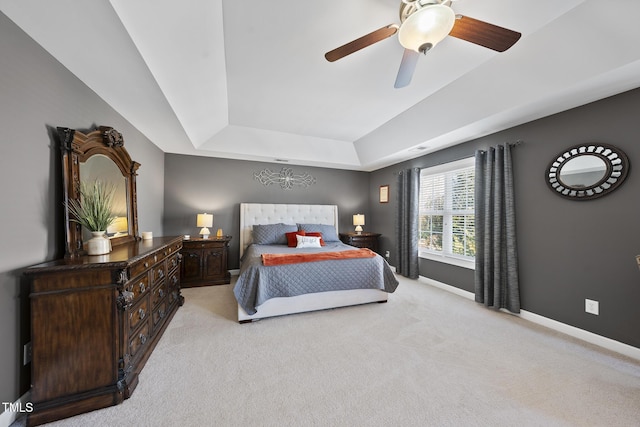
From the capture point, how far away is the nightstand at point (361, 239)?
198 inches

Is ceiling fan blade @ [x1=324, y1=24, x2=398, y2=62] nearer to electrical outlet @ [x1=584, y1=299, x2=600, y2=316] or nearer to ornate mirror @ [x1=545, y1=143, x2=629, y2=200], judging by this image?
ornate mirror @ [x1=545, y1=143, x2=629, y2=200]

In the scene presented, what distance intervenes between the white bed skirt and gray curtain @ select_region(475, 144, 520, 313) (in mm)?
1354

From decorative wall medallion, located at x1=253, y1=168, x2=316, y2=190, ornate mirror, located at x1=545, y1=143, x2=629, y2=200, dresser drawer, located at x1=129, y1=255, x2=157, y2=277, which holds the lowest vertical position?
dresser drawer, located at x1=129, y1=255, x2=157, y2=277

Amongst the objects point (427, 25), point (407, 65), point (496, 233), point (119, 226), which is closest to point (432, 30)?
point (427, 25)

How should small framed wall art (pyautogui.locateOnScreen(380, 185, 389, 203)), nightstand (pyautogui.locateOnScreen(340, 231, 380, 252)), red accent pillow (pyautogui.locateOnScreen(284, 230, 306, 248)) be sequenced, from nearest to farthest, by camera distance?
red accent pillow (pyautogui.locateOnScreen(284, 230, 306, 248)), nightstand (pyautogui.locateOnScreen(340, 231, 380, 252)), small framed wall art (pyautogui.locateOnScreen(380, 185, 389, 203))

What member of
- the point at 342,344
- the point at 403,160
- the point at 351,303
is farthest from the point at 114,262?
the point at 403,160

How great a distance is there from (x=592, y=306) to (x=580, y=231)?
74 cm

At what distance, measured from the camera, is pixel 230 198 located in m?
4.62

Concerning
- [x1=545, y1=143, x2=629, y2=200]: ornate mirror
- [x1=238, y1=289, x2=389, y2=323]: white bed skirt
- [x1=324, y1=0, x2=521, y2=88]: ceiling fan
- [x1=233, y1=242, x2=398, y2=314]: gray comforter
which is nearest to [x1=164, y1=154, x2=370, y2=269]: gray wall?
[x1=233, y1=242, x2=398, y2=314]: gray comforter

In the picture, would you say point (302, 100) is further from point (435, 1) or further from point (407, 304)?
point (407, 304)

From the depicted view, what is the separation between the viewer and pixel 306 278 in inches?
110

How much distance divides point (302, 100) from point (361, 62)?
39.6 inches

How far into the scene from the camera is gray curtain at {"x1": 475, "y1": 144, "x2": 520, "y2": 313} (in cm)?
285

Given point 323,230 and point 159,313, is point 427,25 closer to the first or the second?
point 159,313
